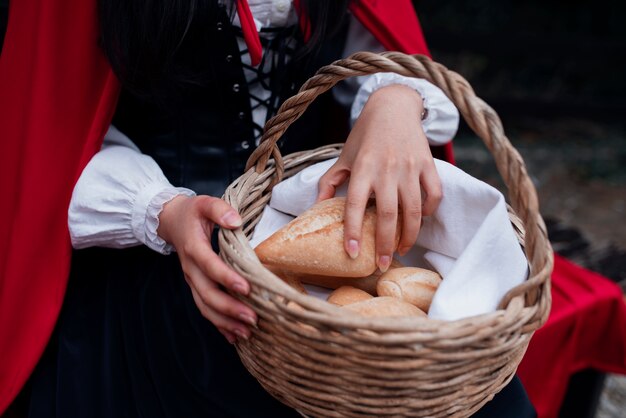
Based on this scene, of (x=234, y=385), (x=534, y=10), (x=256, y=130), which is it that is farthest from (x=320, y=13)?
(x=534, y=10)

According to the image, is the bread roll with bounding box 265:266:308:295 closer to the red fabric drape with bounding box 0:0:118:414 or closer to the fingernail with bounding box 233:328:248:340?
the fingernail with bounding box 233:328:248:340

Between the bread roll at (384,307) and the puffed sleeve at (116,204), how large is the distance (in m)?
0.32

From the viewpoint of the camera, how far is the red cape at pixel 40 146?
855 millimetres

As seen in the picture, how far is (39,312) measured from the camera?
2.91 feet

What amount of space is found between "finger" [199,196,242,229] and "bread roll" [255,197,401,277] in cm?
6

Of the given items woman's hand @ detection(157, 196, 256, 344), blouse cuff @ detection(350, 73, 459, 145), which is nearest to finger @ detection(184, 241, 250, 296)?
woman's hand @ detection(157, 196, 256, 344)

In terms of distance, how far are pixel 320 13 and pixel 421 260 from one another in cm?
43

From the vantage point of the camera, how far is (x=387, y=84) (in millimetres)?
965

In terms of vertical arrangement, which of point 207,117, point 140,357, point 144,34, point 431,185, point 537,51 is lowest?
point 537,51

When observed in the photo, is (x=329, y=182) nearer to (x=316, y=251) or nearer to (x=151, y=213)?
(x=316, y=251)

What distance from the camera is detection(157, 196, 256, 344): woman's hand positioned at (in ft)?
2.05

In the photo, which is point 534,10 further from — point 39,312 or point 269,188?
point 39,312

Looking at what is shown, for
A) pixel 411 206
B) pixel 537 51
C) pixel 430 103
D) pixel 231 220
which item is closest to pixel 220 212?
pixel 231 220

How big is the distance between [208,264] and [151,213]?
217mm
